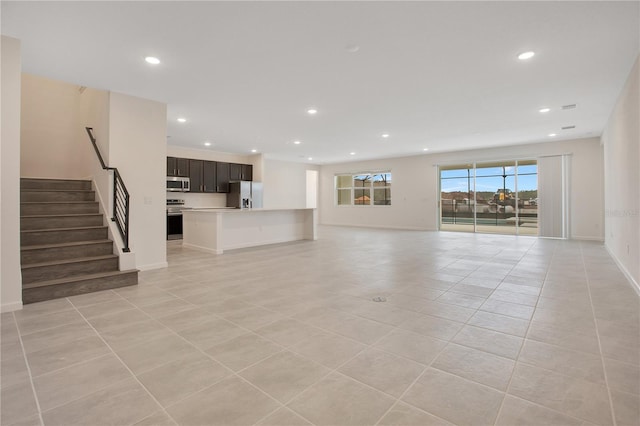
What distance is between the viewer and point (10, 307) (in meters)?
3.18

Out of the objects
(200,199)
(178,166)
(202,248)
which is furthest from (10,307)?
(200,199)

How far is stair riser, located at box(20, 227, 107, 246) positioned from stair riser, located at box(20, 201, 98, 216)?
2.00 feet

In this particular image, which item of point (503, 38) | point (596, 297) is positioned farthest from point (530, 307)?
point (503, 38)

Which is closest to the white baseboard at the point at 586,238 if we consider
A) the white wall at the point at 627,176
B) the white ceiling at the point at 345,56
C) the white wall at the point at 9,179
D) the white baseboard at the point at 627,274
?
A: the white baseboard at the point at 627,274

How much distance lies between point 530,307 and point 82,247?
5483 millimetres

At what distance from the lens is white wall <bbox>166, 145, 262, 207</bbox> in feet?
31.7

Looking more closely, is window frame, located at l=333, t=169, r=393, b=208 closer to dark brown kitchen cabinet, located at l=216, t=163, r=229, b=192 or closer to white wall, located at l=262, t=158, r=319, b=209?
white wall, located at l=262, t=158, r=319, b=209

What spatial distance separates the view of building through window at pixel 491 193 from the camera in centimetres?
985

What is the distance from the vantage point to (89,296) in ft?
12.0

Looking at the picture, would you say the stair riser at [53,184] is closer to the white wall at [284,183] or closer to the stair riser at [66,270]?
the stair riser at [66,270]

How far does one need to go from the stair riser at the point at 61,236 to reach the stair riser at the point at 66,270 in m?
0.66

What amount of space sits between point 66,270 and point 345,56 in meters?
4.27

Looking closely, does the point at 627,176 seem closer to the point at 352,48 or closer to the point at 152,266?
the point at 352,48

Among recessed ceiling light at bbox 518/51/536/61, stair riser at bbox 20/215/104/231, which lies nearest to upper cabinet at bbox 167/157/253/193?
stair riser at bbox 20/215/104/231
